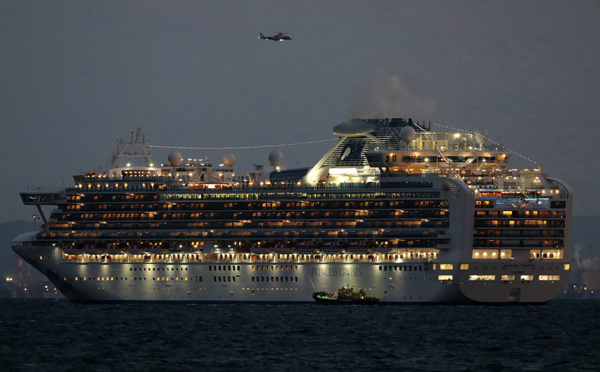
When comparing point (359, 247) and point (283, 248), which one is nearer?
point (359, 247)

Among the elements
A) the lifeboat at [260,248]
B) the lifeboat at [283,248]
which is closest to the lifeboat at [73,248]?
the lifeboat at [260,248]

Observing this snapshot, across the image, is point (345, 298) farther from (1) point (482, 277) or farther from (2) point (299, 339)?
(2) point (299, 339)

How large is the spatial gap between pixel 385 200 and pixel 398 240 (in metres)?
3.87

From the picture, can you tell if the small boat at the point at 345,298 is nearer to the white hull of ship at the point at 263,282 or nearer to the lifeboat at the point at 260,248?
the white hull of ship at the point at 263,282

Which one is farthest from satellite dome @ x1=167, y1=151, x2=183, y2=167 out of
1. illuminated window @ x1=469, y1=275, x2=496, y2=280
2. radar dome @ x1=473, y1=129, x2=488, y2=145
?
illuminated window @ x1=469, y1=275, x2=496, y2=280

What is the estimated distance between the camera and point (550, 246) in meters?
124

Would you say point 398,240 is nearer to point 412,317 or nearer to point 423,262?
point 423,262

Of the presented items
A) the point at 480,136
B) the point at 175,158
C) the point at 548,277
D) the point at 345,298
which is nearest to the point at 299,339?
the point at 345,298

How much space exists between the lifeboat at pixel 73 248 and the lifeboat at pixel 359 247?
1023 inches

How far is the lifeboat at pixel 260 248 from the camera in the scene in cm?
13088

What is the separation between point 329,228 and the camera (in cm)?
12988

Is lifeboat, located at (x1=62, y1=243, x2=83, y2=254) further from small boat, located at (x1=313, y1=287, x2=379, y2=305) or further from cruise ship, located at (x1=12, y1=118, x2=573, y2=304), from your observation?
small boat, located at (x1=313, y1=287, x2=379, y2=305)

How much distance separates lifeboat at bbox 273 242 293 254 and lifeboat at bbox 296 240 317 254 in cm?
91

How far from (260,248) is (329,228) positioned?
6.42 metres
